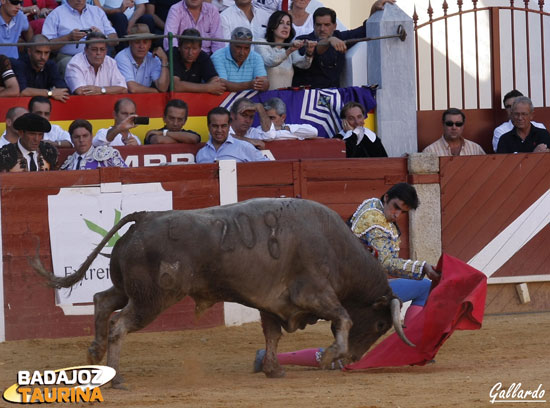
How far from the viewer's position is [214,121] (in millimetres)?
9211

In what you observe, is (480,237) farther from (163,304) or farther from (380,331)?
(163,304)

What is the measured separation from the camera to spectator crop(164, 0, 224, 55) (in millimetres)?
10414

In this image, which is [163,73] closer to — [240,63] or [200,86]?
[200,86]

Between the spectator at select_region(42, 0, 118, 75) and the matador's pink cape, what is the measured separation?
458 centimetres

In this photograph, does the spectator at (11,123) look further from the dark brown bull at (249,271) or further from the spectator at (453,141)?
the spectator at (453,141)

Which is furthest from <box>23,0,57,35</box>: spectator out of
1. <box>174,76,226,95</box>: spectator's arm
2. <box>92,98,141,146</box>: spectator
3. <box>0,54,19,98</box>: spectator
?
<box>92,98,141,146</box>: spectator

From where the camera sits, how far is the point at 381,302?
276 inches

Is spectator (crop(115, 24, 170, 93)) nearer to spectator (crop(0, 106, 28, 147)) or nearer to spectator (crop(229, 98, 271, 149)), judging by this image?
spectator (crop(229, 98, 271, 149))

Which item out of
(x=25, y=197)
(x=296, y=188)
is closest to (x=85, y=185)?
(x=25, y=197)

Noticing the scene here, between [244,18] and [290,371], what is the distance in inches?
191

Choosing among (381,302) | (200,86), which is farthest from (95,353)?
(200,86)

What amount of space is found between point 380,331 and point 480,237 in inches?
126

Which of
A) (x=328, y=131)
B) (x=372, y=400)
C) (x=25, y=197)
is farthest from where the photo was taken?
(x=328, y=131)

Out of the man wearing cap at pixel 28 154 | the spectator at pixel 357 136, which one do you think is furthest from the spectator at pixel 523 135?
the man wearing cap at pixel 28 154
